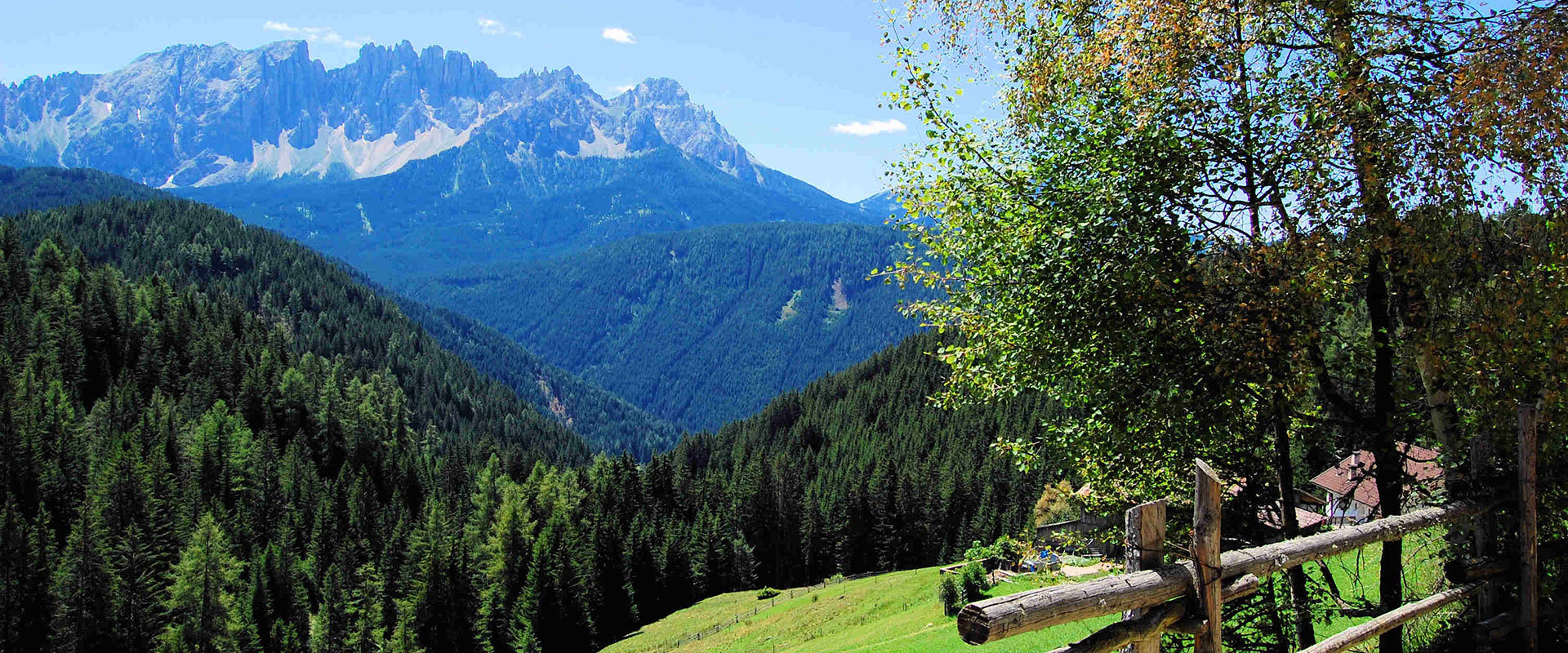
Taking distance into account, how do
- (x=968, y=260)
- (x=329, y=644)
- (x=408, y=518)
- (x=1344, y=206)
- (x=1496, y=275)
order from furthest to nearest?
(x=408, y=518) → (x=329, y=644) → (x=968, y=260) → (x=1344, y=206) → (x=1496, y=275)

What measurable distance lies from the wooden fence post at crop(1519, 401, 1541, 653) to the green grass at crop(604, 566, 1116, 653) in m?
11.0

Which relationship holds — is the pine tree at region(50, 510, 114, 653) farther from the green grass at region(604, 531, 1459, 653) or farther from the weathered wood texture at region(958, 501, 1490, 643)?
the weathered wood texture at region(958, 501, 1490, 643)

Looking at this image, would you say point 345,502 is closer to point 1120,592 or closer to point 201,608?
point 201,608

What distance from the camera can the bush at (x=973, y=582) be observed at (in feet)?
139

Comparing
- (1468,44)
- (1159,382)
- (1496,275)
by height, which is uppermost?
(1468,44)

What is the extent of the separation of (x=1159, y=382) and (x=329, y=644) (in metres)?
79.9

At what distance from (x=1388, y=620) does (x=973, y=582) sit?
35113 mm

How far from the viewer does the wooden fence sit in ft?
20.1

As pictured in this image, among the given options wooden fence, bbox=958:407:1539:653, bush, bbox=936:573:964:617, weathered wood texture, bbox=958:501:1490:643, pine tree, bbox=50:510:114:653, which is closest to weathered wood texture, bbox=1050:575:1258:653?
wooden fence, bbox=958:407:1539:653

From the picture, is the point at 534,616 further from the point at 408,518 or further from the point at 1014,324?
the point at 1014,324

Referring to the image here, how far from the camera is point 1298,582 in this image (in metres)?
10.3

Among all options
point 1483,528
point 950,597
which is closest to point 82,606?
point 950,597

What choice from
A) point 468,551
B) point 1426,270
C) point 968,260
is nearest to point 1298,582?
point 1426,270

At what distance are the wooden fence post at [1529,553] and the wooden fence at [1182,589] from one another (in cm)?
2
